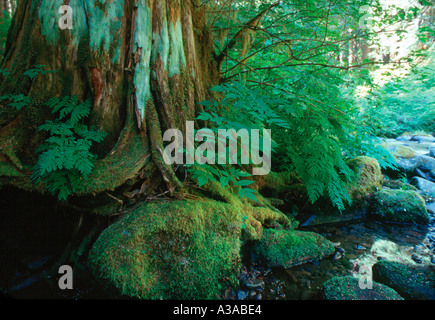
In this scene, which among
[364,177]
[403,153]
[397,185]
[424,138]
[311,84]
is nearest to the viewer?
[311,84]

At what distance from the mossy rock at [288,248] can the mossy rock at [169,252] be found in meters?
0.47

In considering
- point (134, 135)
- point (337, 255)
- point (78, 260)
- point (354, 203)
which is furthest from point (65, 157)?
point (354, 203)

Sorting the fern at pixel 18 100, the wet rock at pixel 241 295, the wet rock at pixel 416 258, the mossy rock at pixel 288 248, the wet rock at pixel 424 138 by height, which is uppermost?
the fern at pixel 18 100

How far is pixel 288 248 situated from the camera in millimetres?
3170

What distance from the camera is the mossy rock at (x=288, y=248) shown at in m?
3.06

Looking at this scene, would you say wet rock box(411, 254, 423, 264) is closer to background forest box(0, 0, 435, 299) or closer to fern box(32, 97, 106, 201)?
background forest box(0, 0, 435, 299)

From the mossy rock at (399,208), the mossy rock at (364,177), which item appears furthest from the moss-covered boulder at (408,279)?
the mossy rock at (364,177)

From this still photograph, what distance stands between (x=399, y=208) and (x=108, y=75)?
5.28 metres

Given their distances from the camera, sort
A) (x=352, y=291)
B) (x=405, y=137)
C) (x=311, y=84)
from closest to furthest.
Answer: (x=352, y=291), (x=311, y=84), (x=405, y=137)

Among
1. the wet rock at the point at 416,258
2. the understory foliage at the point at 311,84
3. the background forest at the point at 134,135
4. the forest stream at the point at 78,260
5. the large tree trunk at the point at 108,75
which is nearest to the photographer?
the background forest at the point at 134,135

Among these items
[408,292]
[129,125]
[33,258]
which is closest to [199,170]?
[129,125]

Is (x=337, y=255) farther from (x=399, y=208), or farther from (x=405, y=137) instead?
(x=405, y=137)

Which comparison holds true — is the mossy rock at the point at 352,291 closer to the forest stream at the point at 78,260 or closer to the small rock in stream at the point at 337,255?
the forest stream at the point at 78,260
